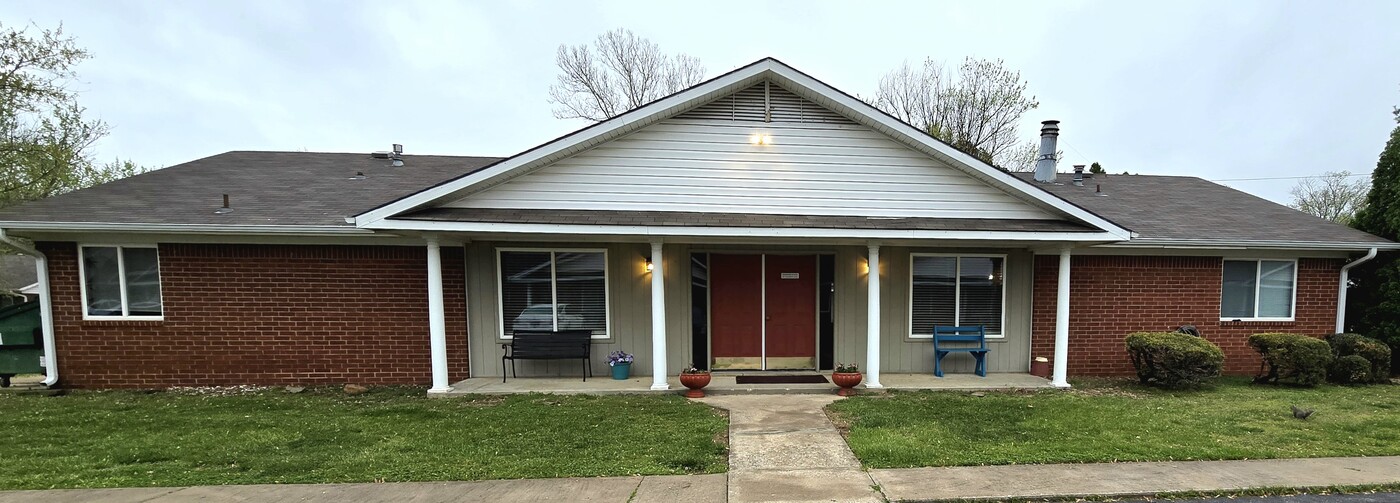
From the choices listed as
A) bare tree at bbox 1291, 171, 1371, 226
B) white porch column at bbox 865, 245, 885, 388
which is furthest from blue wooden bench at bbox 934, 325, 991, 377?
bare tree at bbox 1291, 171, 1371, 226

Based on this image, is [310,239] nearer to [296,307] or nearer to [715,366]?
[296,307]

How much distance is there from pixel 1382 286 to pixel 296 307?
16.6 metres

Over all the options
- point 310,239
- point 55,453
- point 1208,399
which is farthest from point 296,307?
point 1208,399

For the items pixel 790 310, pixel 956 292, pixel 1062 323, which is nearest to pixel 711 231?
pixel 790 310

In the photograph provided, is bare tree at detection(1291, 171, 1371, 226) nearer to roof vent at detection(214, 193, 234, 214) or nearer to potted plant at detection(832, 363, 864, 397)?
potted plant at detection(832, 363, 864, 397)

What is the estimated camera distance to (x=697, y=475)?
4.21m

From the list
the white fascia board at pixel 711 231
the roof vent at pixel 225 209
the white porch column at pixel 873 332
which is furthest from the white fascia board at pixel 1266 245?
the roof vent at pixel 225 209

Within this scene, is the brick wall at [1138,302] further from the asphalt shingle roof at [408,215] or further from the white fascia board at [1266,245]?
the asphalt shingle roof at [408,215]

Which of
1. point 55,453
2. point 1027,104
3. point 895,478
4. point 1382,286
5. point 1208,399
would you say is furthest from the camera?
point 1027,104

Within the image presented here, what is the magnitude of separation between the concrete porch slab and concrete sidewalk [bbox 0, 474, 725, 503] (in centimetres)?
290

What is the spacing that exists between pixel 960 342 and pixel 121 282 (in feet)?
40.1

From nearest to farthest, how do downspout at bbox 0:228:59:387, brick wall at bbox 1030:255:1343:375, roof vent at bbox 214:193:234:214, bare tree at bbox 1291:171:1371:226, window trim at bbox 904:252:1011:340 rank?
downspout at bbox 0:228:59:387, roof vent at bbox 214:193:234:214, window trim at bbox 904:252:1011:340, brick wall at bbox 1030:255:1343:375, bare tree at bbox 1291:171:1371:226

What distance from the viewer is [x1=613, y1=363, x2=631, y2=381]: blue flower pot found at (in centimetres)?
765

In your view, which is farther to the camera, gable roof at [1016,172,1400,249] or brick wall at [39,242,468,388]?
gable roof at [1016,172,1400,249]
